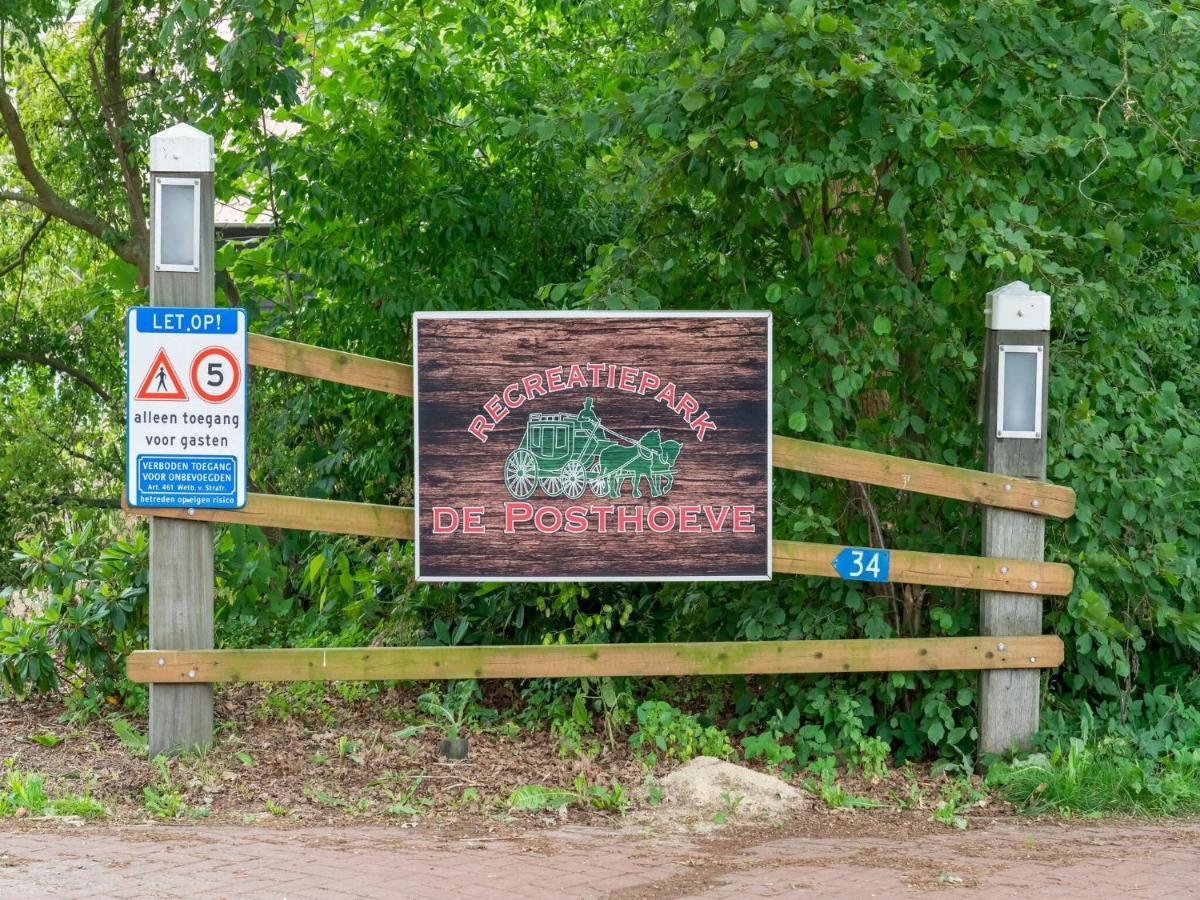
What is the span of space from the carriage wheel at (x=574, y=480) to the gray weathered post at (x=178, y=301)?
157 centimetres

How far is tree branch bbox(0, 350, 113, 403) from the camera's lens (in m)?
10.9

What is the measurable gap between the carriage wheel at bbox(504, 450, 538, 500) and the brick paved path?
1.51 metres

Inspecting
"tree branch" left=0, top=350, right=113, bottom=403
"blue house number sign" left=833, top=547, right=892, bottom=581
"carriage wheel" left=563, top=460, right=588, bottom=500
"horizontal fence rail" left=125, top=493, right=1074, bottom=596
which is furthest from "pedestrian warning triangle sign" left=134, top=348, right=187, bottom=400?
"tree branch" left=0, top=350, right=113, bottom=403

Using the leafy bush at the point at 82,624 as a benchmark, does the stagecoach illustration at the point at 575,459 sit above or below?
above

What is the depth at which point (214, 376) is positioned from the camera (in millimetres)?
5918

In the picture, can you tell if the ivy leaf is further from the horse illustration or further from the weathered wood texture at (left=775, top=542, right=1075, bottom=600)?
the weathered wood texture at (left=775, top=542, right=1075, bottom=600)

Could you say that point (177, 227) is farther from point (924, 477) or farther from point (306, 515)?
point (924, 477)

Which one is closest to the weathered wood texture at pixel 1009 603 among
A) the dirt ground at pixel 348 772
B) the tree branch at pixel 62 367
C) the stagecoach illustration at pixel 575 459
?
the dirt ground at pixel 348 772

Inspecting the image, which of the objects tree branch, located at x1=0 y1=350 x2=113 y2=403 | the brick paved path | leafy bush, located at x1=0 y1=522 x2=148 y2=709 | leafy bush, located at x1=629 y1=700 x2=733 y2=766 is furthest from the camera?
tree branch, located at x1=0 y1=350 x2=113 y2=403

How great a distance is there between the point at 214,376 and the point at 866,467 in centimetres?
291

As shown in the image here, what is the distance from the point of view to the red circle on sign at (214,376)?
5906mm

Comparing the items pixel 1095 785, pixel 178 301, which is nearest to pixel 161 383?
pixel 178 301

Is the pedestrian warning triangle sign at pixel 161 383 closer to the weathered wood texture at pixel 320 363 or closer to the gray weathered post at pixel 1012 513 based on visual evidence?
the weathered wood texture at pixel 320 363

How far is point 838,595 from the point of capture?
21.8 ft
